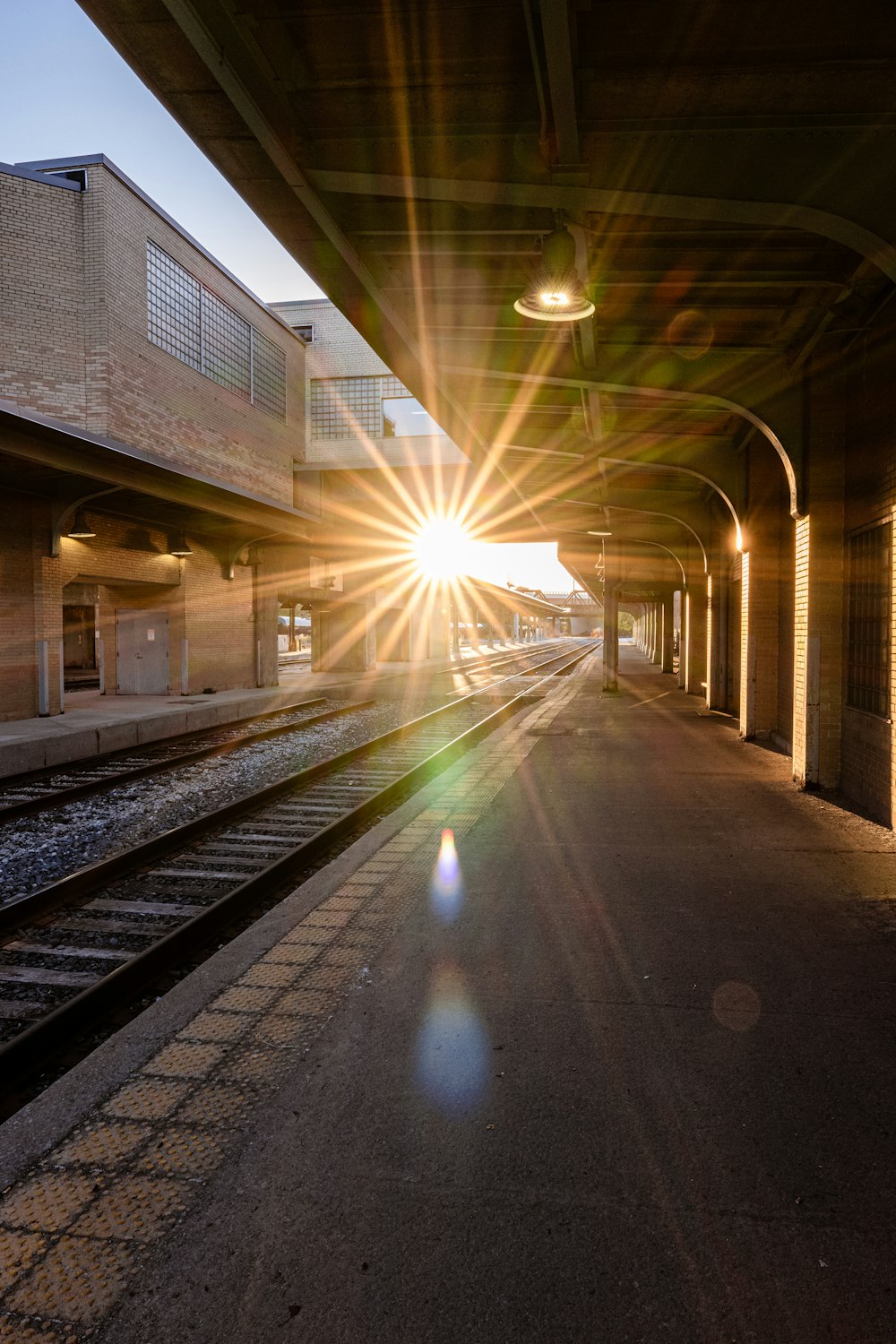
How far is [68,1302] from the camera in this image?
7.01 feet

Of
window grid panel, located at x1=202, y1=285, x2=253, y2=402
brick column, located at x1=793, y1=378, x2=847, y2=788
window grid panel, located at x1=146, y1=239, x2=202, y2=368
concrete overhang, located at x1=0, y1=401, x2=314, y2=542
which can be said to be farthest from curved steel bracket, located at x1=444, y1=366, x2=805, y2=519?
window grid panel, located at x1=202, y1=285, x2=253, y2=402

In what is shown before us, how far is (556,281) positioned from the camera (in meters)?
5.60

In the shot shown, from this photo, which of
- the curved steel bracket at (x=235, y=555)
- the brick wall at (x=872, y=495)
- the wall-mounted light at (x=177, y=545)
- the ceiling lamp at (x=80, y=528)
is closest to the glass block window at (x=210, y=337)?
the curved steel bracket at (x=235, y=555)

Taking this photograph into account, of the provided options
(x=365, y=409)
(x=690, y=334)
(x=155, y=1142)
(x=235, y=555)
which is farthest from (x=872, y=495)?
(x=365, y=409)

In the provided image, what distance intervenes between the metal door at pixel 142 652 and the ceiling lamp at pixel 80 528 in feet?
16.1

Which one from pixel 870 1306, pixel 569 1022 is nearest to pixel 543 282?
pixel 569 1022

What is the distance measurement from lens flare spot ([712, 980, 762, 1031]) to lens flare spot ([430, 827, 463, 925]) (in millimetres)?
1594

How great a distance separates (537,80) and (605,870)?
192 inches

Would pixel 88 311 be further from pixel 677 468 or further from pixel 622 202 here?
pixel 622 202

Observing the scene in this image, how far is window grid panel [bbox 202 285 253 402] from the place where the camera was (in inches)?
904

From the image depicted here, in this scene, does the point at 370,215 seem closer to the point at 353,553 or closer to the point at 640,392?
the point at 640,392

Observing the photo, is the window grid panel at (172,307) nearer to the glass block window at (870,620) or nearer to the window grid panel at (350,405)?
the window grid panel at (350,405)

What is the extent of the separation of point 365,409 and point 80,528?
15.3m

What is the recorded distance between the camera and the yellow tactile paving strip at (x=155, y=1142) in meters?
2.19
